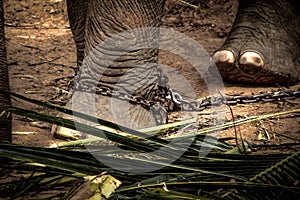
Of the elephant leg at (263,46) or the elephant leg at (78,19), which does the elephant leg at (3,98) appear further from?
the elephant leg at (263,46)

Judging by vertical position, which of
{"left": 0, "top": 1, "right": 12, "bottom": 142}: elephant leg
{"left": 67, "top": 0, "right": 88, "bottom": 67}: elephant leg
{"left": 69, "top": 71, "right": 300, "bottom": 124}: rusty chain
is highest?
{"left": 67, "top": 0, "right": 88, "bottom": 67}: elephant leg

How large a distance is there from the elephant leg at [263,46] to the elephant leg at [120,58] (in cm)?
62

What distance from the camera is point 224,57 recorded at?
305 cm

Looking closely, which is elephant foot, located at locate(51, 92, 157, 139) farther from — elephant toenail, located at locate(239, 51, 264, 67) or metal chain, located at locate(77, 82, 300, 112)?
elephant toenail, located at locate(239, 51, 264, 67)

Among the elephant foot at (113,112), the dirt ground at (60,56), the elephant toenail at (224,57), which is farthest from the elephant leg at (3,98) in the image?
the elephant toenail at (224,57)

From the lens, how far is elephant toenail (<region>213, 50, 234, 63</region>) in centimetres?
305

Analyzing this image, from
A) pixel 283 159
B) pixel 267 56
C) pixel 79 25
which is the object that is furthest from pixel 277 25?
pixel 283 159

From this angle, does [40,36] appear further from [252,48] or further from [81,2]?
[252,48]

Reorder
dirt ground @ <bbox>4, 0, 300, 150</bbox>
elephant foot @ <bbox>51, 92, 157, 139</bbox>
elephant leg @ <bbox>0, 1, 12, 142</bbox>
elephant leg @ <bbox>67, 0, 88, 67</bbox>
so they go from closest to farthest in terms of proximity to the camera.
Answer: elephant leg @ <bbox>0, 1, 12, 142</bbox> → elephant foot @ <bbox>51, 92, 157, 139</bbox> → dirt ground @ <bbox>4, 0, 300, 150</bbox> → elephant leg @ <bbox>67, 0, 88, 67</bbox>

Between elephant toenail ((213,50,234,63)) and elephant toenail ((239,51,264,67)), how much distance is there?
4 centimetres

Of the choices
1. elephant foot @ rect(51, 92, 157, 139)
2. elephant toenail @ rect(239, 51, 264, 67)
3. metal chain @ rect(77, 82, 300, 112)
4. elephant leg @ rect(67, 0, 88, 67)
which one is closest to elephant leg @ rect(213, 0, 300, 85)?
elephant toenail @ rect(239, 51, 264, 67)

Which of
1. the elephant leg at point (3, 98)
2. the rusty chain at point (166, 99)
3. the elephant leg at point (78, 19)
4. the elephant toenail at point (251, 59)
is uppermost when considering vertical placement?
the elephant leg at point (78, 19)

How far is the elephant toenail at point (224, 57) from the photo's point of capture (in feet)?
10.00

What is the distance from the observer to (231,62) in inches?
120
